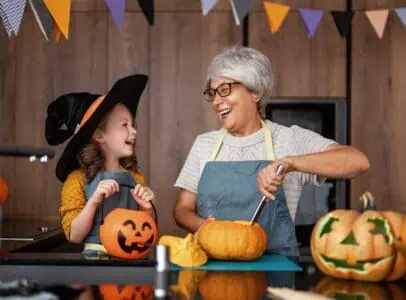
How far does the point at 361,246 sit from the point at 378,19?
2.39 meters

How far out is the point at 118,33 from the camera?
3.59 m

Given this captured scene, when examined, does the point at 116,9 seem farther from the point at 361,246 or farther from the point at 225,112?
the point at 361,246

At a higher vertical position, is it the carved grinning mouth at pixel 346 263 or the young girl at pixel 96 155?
the young girl at pixel 96 155

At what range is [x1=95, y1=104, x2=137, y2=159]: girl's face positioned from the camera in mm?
1727

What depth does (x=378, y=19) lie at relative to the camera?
3408mm

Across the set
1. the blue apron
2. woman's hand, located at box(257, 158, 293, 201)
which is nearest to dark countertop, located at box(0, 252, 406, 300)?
woman's hand, located at box(257, 158, 293, 201)

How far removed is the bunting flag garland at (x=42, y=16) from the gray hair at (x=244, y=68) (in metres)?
0.92

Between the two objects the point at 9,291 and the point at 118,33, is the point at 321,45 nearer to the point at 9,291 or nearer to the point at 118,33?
the point at 118,33

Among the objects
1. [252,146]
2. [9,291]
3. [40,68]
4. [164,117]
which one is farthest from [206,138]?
[40,68]

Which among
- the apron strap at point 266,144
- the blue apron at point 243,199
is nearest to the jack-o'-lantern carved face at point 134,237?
the blue apron at point 243,199

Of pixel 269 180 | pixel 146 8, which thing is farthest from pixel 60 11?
pixel 269 180

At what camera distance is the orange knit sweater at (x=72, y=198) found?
5.46ft

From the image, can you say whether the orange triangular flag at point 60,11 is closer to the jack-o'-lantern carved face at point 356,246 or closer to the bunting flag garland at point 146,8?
the bunting flag garland at point 146,8

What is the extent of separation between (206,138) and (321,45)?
169cm
